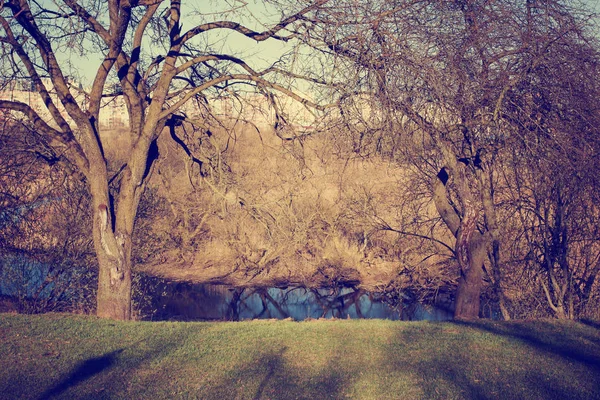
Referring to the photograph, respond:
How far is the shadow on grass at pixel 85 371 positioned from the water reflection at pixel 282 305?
8419mm

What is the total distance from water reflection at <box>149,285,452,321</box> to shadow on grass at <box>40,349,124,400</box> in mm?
8419

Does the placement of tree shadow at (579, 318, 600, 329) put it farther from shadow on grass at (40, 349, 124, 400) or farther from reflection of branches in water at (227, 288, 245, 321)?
reflection of branches in water at (227, 288, 245, 321)

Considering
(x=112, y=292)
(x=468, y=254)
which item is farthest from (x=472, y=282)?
(x=112, y=292)

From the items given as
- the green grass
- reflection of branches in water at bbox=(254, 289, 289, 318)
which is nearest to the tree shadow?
the green grass

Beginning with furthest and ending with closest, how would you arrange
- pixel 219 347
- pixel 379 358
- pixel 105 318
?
1. pixel 105 318
2. pixel 219 347
3. pixel 379 358

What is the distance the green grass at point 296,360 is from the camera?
5395 millimetres

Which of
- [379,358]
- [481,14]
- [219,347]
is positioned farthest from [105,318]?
[481,14]

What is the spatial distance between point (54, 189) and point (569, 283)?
10.0 meters

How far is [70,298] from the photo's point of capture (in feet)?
42.4

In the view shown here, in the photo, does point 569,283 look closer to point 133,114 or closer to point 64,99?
point 133,114

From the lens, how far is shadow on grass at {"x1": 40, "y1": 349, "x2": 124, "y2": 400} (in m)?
5.38

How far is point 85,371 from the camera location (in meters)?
5.91

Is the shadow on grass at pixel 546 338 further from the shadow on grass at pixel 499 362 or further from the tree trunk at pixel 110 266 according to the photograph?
the tree trunk at pixel 110 266

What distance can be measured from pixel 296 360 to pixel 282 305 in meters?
10.8
